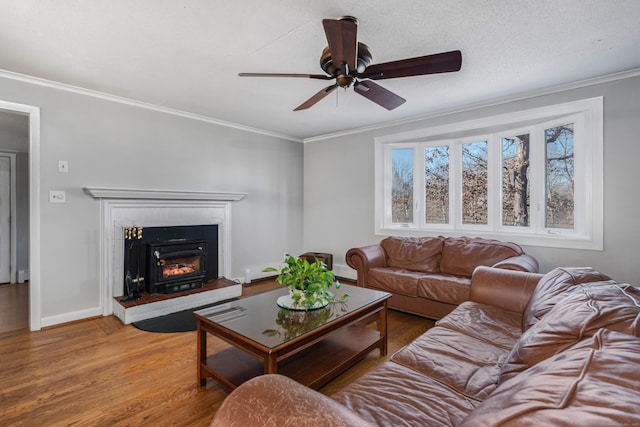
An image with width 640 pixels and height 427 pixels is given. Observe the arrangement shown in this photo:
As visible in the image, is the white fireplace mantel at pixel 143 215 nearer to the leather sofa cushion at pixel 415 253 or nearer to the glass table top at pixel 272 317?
the glass table top at pixel 272 317

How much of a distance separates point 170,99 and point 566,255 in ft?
15.3

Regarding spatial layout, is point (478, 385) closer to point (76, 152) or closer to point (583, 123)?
point (583, 123)

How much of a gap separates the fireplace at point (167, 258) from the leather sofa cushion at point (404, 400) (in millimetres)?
2969

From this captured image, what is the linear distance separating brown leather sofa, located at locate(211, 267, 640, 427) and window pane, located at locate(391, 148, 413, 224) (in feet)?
7.90

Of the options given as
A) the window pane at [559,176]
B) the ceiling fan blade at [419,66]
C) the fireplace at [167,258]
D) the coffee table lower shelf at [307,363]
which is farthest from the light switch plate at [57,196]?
the window pane at [559,176]

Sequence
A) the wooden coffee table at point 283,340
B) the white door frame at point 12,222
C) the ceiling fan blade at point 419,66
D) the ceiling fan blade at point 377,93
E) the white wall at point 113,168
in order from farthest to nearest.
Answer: the white door frame at point 12,222
the white wall at point 113,168
the ceiling fan blade at point 377,93
the ceiling fan blade at point 419,66
the wooden coffee table at point 283,340

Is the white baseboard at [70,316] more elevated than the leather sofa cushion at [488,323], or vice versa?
the leather sofa cushion at [488,323]

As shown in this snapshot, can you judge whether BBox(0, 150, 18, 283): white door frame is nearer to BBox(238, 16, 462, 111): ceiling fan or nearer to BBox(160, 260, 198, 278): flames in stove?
BBox(160, 260, 198, 278): flames in stove

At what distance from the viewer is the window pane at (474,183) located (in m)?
3.82

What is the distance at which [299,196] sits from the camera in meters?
5.47

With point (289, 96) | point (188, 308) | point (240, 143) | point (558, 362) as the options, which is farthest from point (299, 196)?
point (558, 362)

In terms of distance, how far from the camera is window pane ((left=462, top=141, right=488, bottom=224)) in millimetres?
3824

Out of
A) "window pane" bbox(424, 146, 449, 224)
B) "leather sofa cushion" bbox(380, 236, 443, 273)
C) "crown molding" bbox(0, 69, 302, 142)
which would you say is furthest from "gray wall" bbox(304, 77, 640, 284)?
"crown molding" bbox(0, 69, 302, 142)

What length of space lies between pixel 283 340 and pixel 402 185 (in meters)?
3.42
